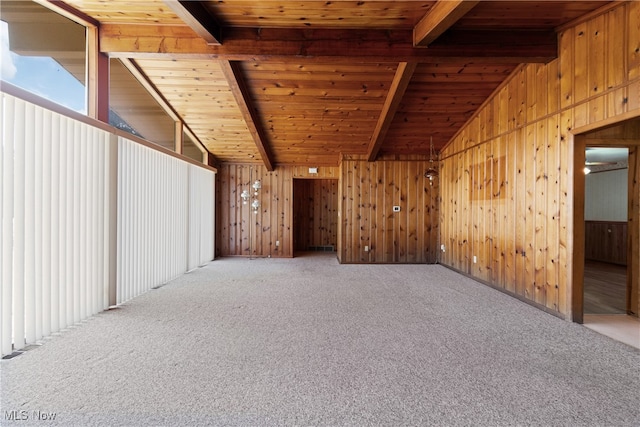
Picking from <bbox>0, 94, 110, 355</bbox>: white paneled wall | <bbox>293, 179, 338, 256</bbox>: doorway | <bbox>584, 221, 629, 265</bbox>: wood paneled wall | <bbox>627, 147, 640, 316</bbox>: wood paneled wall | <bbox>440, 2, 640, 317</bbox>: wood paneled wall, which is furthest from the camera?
<bbox>293, 179, 338, 256</bbox>: doorway

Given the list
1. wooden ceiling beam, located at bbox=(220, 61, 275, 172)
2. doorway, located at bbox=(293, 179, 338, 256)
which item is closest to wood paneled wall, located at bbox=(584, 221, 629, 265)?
doorway, located at bbox=(293, 179, 338, 256)

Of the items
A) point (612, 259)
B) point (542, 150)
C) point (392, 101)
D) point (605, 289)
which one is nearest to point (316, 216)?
point (392, 101)

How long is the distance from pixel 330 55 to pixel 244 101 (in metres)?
1.84

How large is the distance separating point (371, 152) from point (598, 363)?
5.06 metres

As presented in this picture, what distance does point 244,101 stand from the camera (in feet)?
16.1

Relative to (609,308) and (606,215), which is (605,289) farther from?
(606,215)

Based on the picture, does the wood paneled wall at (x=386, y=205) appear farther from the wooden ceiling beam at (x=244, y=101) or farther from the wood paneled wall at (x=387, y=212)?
the wooden ceiling beam at (x=244, y=101)

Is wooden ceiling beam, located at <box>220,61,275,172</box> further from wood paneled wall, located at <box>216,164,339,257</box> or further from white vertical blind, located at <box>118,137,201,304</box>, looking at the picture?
white vertical blind, located at <box>118,137,201,304</box>

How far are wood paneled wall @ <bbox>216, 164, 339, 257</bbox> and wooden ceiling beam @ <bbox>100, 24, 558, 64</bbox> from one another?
14.7ft

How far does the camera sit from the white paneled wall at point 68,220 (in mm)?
2404

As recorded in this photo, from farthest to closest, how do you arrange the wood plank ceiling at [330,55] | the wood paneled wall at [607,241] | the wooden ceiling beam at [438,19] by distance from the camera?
1. the wood paneled wall at [607,241]
2. the wood plank ceiling at [330,55]
3. the wooden ceiling beam at [438,19]

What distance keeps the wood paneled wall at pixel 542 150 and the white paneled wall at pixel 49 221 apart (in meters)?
5.26

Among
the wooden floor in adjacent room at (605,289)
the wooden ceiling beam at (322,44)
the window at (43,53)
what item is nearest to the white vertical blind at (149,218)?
the window at (43,53)

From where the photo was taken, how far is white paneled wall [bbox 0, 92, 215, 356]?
7.89 feet
